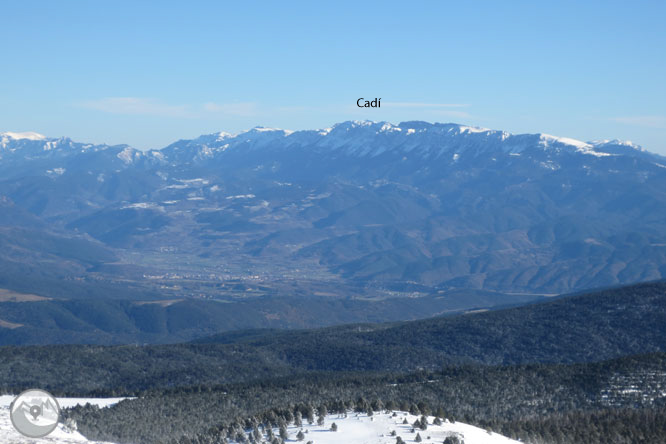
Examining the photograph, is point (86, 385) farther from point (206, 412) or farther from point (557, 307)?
point (557, 307)

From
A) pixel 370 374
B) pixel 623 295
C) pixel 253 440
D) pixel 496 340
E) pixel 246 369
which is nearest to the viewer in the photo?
pixel 253 440

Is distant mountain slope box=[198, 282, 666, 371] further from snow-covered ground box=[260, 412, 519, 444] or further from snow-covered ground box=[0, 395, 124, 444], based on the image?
snow-covered ground box=[0, 395, 124, 444]

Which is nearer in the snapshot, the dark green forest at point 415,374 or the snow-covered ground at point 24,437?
the snow-covered ground at point 24,437

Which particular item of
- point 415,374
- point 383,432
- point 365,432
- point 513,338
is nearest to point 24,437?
point 365,432

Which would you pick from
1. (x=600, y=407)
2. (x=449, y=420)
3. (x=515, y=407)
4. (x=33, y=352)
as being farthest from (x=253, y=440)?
(x=33, y=352)
